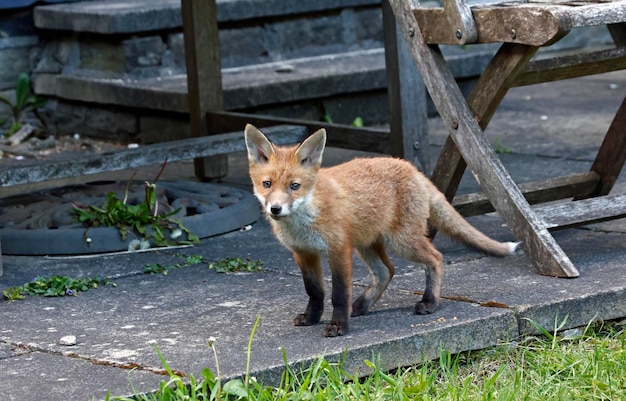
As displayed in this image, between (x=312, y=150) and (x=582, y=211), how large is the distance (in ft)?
4.39

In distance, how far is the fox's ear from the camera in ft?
11.3

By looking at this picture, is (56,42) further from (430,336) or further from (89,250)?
(430,336)

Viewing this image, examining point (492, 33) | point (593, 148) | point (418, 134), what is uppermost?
point (492, 33)

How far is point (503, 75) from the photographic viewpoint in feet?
13.5

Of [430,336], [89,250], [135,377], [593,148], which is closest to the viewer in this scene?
[135,377]

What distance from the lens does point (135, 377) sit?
3039 millimetres

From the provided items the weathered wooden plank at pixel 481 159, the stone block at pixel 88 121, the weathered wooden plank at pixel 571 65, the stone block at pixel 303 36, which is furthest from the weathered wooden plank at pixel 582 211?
the stone block at pixel 303 36

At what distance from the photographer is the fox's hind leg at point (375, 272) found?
12.3 feet

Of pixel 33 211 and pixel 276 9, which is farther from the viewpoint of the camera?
pixel 276 9

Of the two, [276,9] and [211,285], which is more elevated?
[276,9]

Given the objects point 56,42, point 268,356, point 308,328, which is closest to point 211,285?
point 308,328

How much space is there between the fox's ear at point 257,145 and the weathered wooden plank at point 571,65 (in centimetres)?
140

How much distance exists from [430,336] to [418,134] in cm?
215

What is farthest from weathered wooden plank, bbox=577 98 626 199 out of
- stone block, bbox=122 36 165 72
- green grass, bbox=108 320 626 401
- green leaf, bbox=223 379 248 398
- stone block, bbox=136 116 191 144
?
stone block, bbox=122 36 165 72
